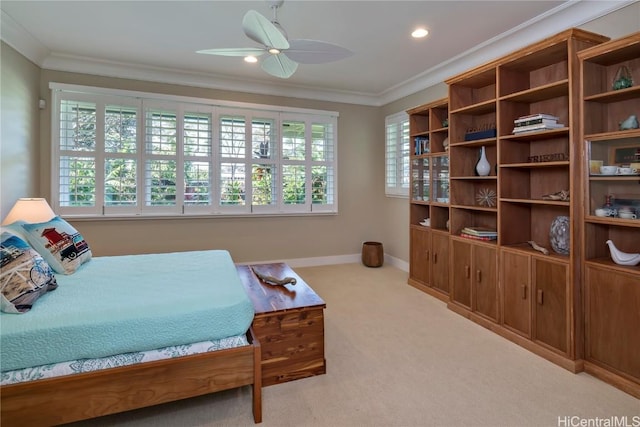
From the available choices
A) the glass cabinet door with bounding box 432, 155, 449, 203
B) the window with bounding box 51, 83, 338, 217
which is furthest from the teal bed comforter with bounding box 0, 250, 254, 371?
the glass cabinet door with bounding box 432, 155, 449, 203

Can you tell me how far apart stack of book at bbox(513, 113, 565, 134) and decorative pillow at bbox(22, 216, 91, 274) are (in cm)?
360

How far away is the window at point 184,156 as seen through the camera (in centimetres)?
393

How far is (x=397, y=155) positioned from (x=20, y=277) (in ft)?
14.6

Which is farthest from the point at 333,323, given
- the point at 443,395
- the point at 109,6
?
the point at 109,6

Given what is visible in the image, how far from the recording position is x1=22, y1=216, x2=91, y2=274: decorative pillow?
7.53ft

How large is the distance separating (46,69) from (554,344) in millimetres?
5682

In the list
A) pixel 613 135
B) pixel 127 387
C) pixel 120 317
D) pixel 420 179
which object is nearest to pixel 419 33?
pixel 420 179

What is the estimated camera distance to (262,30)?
1956 millimetres

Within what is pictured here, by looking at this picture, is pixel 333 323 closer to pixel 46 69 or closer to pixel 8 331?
pixel 8 331

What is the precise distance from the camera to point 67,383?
5.01 feet

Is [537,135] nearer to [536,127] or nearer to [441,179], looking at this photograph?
[536,127]

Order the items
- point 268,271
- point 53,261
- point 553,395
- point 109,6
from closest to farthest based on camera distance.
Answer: point 553,395
point 53,261
point 109,6
point 268,271

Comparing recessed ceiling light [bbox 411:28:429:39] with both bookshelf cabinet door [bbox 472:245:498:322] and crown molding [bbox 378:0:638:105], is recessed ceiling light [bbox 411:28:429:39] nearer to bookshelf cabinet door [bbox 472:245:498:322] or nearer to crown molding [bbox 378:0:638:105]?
crown molding [bbox 378:0:638:105]

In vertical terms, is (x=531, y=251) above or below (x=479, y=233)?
below
